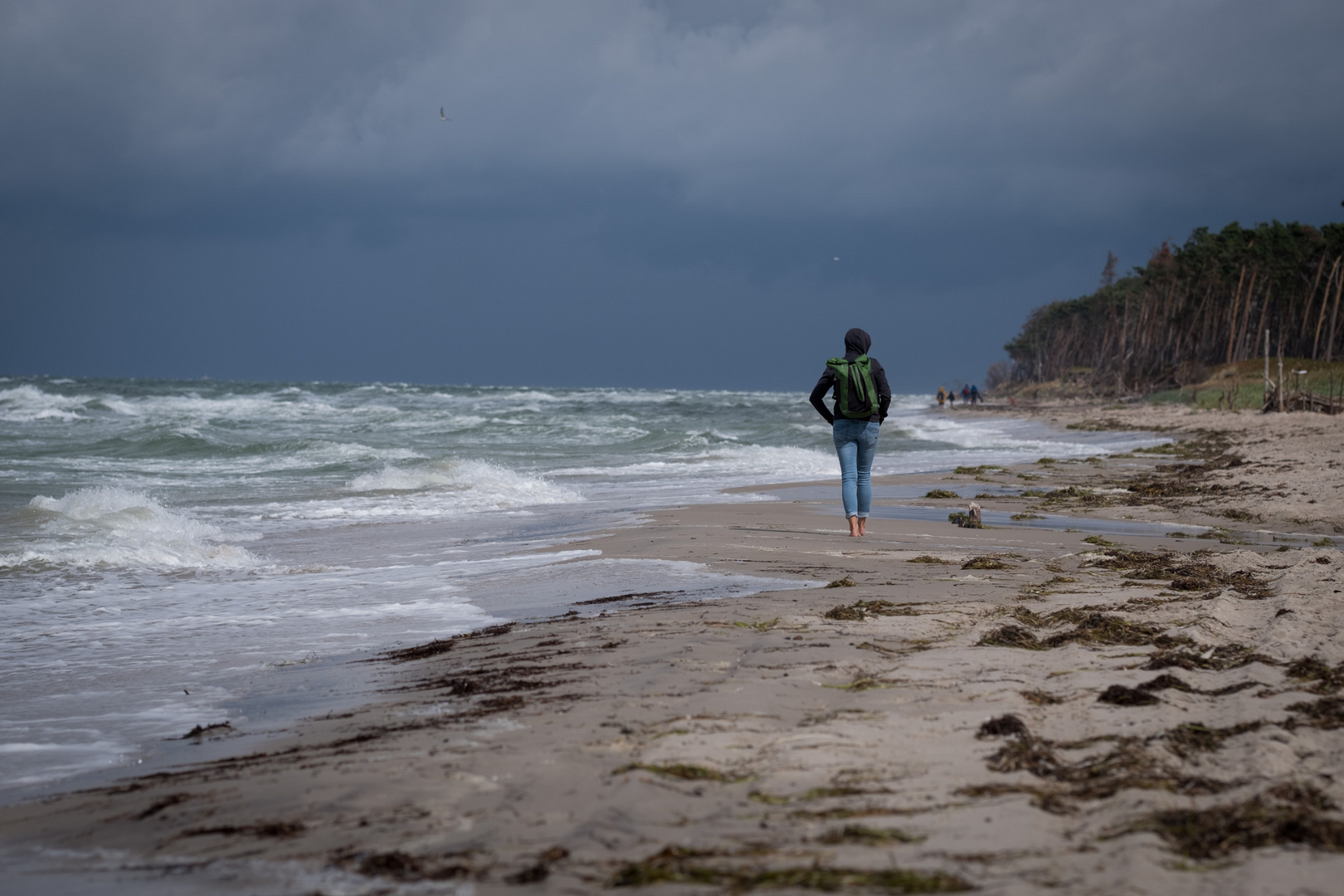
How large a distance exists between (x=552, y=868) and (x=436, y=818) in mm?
484

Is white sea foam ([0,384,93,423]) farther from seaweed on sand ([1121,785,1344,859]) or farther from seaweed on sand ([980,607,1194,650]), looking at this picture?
seaweed on sand ([1121,785,1344,859])

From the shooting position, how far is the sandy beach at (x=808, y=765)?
7.45 ft

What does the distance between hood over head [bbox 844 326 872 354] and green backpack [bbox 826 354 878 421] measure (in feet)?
0.29

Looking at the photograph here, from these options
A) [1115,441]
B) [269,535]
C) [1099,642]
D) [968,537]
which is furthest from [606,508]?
[1115,441]

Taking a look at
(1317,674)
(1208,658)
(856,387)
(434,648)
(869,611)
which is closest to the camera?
(1317,674)

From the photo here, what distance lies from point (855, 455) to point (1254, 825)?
6910mm

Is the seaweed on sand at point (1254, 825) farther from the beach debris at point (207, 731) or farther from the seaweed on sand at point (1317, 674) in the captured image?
the beach debris at point (207, 731)

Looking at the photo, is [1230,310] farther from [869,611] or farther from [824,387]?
[869,611]

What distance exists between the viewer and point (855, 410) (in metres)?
8.89

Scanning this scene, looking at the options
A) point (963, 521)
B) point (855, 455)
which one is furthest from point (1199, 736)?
point (963, 521)

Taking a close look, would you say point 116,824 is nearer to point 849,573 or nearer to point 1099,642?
point 1099,642

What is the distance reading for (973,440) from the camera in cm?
3066

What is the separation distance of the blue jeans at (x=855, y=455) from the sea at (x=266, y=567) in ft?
7.54

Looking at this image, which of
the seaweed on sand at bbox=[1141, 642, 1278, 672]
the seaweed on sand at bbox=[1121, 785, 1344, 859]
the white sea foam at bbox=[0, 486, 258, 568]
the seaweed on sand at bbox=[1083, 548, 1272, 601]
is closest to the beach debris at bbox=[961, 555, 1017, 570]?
the seaweed on sand at bbox=[1083, 548, 1272, 601]
